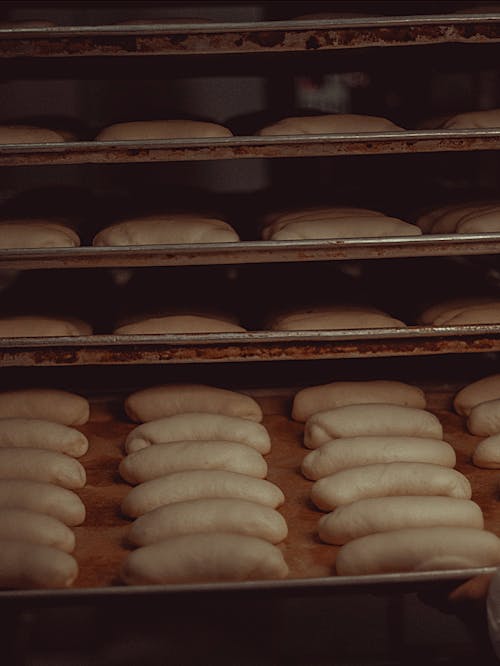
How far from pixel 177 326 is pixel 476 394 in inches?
32.3

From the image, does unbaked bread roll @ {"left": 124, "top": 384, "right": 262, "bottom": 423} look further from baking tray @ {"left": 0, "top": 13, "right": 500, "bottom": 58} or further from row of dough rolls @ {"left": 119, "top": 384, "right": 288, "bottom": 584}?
baking tray @ {"left": 0, "top": 13, "right": 500, "bottom": 58}

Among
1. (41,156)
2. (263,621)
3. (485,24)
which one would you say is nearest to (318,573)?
(263,621)

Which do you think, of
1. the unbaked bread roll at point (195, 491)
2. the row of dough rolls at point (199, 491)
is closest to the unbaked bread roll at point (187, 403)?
the row of dough rolls at point (199, 491)

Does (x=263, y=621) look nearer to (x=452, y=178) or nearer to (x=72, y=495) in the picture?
(x=72, y=495)

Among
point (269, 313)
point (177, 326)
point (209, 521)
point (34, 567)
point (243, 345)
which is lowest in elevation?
point (34, 567)

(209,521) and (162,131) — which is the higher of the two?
(162,131)

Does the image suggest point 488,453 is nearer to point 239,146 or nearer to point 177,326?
point 177,326

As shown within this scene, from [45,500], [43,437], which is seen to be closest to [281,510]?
[45,500]

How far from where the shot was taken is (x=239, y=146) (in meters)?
2.00

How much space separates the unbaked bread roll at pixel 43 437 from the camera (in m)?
2.24

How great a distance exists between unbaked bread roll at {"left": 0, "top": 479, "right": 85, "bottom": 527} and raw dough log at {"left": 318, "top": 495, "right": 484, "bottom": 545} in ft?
1.71

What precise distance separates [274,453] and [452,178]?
1007 millimetres

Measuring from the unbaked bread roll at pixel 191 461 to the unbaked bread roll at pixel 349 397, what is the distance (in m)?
0.36

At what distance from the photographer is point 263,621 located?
261 cm
